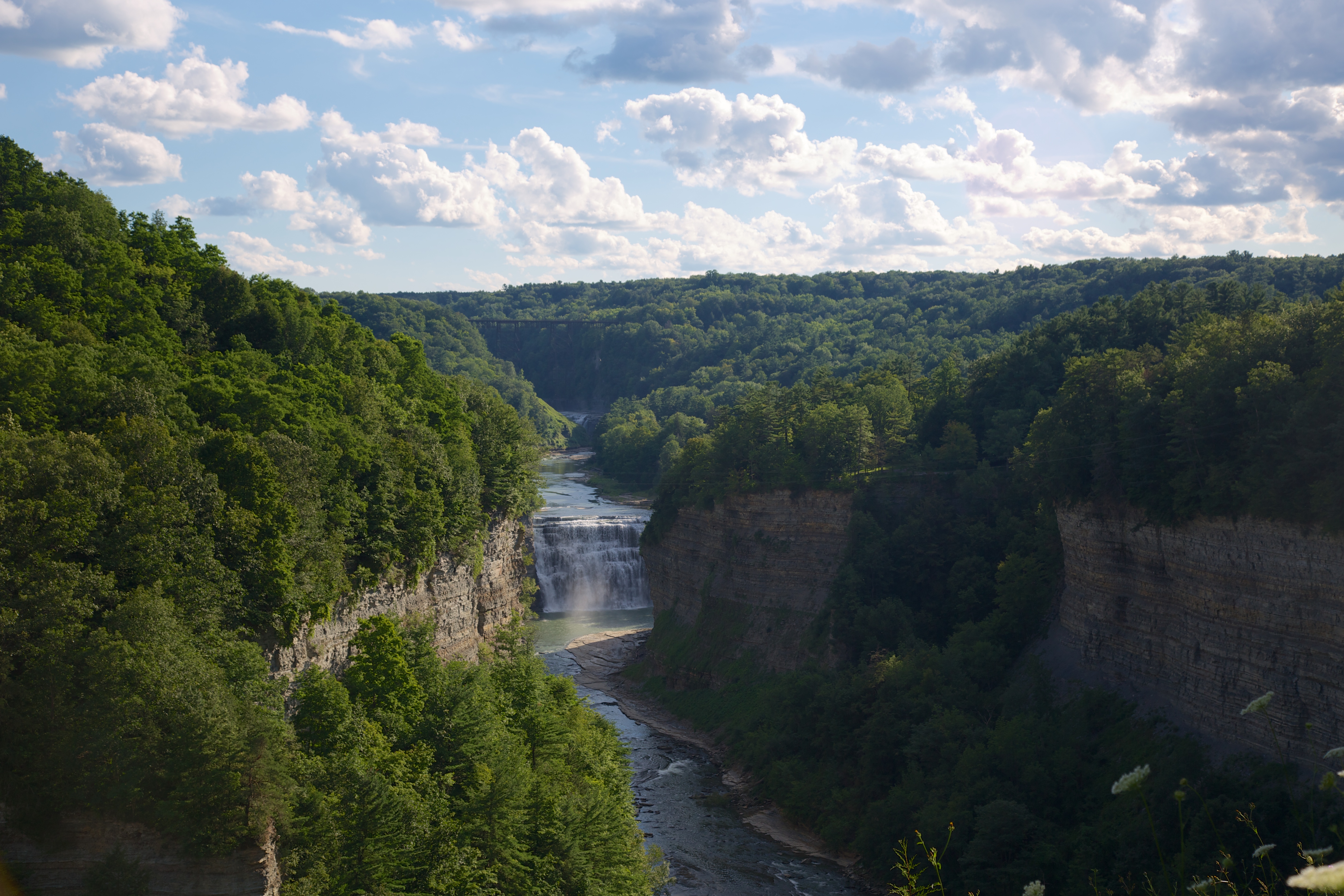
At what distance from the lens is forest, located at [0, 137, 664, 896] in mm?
26547

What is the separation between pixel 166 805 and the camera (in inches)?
1016

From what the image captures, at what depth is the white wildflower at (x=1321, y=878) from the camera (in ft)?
17.2

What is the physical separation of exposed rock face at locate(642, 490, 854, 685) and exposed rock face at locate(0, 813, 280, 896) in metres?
44.9

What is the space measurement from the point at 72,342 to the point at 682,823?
118 feet

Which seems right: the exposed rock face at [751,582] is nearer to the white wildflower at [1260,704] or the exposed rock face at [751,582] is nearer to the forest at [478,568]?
the forest at [478,568]

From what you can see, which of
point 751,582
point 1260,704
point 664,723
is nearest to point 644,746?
point 664,723

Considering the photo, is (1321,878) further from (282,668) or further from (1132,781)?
(282,668)

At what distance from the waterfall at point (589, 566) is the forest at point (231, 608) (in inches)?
1794

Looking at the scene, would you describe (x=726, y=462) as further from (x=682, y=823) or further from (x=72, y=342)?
(x=72, y=342)

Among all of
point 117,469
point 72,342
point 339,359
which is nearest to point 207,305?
point 339,359

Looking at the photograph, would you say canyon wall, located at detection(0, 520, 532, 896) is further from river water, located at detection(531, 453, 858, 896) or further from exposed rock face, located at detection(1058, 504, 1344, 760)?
exposed rock face, located at detection(1058, 504, 1344, 760)

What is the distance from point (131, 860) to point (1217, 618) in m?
38.0

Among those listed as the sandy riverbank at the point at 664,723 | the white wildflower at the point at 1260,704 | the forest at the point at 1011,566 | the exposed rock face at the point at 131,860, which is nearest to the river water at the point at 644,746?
the sandy riverbank at the point at 664,723

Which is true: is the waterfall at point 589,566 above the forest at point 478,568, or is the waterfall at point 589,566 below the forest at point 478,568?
below
